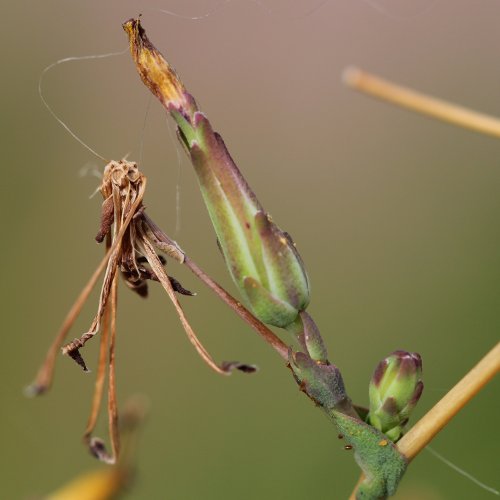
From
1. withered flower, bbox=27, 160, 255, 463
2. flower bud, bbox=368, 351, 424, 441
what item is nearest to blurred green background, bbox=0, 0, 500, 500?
withered flower, bbox=27, 160, 255, 463

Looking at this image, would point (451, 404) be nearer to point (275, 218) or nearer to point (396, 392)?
point (396, 392)

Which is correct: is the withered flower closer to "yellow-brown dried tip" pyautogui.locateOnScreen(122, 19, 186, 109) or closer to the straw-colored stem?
"yellow-brown dried tip" pyautogui.locateOnScreen(122, 19, 186, 109)

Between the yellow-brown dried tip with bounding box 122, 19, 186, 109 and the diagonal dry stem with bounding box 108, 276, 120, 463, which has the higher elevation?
the yellow-brown dried tip with bounding box 122, 19, 186, 109

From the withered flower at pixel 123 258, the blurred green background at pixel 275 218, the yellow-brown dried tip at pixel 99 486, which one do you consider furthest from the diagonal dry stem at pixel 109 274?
the blurred green background at pixel 275 218

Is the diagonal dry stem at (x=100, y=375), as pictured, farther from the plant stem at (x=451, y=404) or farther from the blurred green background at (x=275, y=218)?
the blurred green background at (x=275, y=218)

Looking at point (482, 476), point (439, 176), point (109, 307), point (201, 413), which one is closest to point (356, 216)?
point (439, 176)

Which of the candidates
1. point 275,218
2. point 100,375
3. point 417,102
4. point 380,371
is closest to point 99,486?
point 100,375
